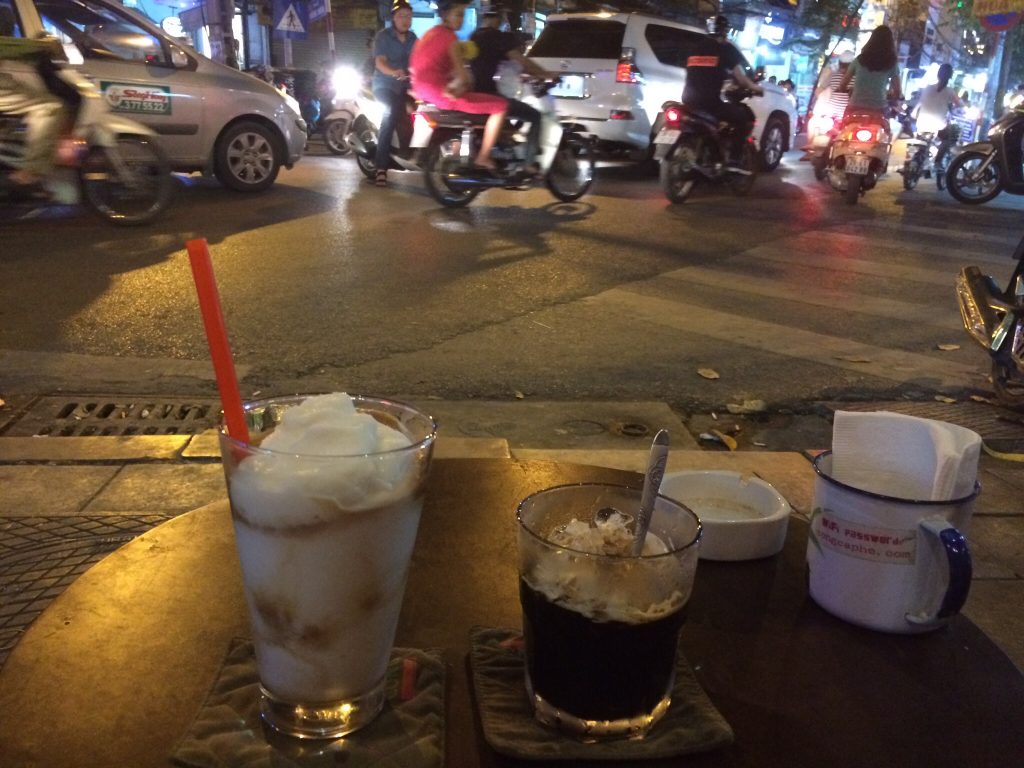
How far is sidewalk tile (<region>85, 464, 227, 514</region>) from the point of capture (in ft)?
9.34

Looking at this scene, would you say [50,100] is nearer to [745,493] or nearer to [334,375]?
[334,375]

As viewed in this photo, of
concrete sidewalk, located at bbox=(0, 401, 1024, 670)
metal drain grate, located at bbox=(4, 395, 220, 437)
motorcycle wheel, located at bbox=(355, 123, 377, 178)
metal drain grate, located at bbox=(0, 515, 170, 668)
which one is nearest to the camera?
metal drain grate, located at bbox=(0, 515, 170, 668)

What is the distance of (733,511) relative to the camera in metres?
1.40

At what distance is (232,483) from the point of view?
2.79 ft

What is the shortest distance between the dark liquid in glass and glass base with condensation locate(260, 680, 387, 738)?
189mm

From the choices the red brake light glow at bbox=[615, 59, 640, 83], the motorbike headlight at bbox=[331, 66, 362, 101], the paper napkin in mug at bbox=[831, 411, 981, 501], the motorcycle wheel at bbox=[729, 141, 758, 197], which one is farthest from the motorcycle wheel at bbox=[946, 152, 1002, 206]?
the paper napkin in mug at bbox=[831, 411, 981, 501]

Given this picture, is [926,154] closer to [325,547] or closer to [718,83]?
[718,83]

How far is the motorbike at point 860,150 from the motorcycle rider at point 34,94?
7767 mm

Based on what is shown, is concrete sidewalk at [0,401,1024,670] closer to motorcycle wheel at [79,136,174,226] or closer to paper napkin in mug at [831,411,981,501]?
paper napkin in mug at [831,411,981,501]

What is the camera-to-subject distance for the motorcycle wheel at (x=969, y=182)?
35.0ft

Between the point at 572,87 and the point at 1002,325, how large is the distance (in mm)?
7834

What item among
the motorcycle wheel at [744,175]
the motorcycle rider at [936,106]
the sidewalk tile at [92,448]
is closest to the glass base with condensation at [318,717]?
the sidewalk tile at [92,448]

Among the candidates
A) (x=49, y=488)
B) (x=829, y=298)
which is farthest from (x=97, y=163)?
(x=829, y=298)

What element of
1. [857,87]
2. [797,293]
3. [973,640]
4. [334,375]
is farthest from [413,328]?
[857,87]
